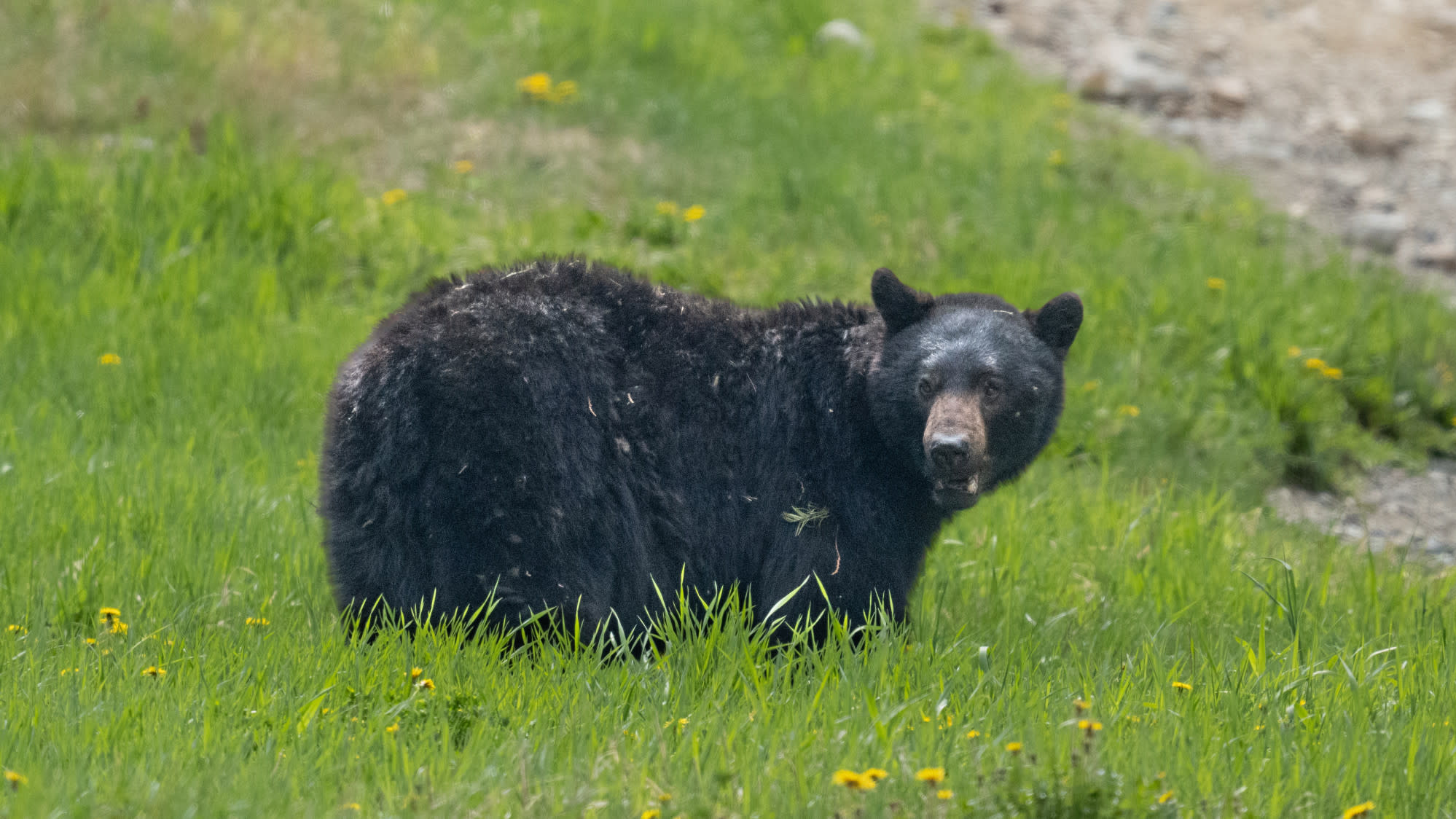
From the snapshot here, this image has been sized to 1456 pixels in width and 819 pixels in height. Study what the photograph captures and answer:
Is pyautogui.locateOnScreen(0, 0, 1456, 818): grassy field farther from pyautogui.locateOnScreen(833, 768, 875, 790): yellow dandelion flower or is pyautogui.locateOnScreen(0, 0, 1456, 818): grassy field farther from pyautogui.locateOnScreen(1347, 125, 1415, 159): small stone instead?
pyautogui.locateOnScreen(1347, 125, 1415, 159): small stone

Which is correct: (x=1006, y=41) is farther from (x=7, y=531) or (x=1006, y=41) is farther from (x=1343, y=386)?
(x=7, y=531)

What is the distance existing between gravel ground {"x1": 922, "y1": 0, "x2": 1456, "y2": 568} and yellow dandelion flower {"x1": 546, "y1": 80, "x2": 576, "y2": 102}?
554 centimetres

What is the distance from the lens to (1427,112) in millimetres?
13633

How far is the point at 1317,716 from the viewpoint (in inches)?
→ 147

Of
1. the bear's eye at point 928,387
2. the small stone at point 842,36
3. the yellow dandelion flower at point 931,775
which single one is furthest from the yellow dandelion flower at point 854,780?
the small stone at point 842,36

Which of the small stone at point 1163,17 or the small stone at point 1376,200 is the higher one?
the small stone at point 1163,17

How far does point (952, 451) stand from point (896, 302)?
0.73m

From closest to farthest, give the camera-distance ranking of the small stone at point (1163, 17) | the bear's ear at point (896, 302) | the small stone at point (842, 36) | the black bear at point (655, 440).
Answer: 1. the black bear at point (655, 440)
2. the bear's ear at point (896, 302)
3. the small stone at point (842, 36)
4. the small stone at point (1163, 17)

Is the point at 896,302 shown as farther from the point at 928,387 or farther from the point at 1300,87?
the point at 1300,87

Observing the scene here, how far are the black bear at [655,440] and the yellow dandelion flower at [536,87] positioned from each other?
5938 millimetres

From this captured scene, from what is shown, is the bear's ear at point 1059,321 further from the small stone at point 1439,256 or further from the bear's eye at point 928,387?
the small stone at point 1439,256

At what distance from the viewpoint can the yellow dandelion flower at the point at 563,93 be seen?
10.3 m

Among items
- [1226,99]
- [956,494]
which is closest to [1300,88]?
[1226,99]

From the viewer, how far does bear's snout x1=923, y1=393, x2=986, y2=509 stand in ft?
13.8
